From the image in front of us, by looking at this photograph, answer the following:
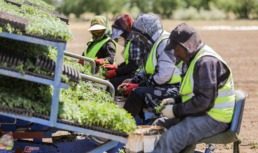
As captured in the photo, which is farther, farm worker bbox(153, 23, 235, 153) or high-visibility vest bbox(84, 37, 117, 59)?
high-visibility vest bbox(84, 37, 117, 59)

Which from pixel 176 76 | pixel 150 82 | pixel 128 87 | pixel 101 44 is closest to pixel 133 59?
pixel 128 87

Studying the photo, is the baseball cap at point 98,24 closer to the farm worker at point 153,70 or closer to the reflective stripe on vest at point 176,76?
the farm worker at point 153,70

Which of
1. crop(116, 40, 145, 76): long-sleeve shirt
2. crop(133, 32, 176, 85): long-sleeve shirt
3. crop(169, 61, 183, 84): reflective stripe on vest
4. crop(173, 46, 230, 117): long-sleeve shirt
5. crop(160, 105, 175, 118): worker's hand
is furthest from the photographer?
crop(116, 40, 145, 76): long-sleeve shirt

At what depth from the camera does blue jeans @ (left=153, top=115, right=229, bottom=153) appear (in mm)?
7078

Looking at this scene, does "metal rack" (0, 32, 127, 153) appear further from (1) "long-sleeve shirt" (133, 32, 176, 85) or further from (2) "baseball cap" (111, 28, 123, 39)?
(2) "baseball cap" (111, 28, 123, 39)

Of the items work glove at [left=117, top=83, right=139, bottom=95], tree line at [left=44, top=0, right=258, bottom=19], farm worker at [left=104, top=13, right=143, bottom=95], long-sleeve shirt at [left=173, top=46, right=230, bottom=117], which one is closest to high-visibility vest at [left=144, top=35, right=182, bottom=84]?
work glove at [left=117, top=83, right=139, bottom=95]

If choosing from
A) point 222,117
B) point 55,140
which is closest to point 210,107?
point 222,117

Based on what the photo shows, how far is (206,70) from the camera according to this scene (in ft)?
22.9

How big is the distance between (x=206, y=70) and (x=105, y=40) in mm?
4322

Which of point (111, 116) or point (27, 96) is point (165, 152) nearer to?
point (111, 116)

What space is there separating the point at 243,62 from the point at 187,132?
16995 mm

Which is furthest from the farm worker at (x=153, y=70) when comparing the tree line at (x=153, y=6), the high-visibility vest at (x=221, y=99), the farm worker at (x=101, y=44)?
the tree line at (x=153, y=6)

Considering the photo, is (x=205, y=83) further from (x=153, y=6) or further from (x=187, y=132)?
(x=153, y=6)

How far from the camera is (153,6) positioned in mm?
72625
